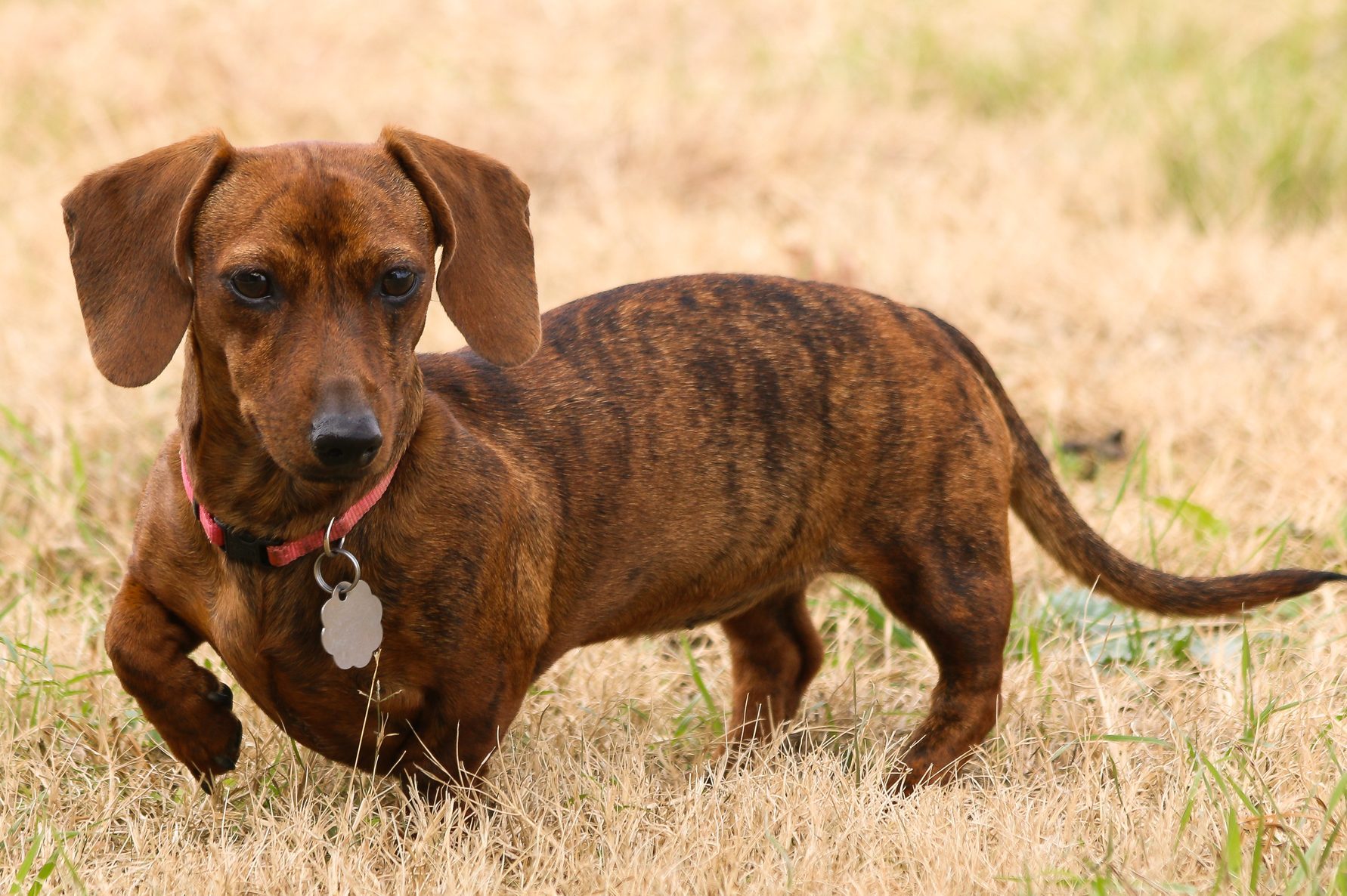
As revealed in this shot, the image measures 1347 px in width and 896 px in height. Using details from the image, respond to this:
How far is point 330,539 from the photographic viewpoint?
8.48ft

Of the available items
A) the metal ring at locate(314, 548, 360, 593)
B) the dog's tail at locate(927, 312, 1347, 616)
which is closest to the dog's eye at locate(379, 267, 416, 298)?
the metal ring at locate(314, 548, 360, 593)

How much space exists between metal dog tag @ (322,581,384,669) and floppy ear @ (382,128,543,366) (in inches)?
18.5

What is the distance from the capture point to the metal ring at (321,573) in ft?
8.45

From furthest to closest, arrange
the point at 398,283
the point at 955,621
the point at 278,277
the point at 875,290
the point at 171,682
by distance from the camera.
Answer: the point at 875,290 → the point at 955,621 → the point at 171,682 → the point at 398,283 → the point at 278,277

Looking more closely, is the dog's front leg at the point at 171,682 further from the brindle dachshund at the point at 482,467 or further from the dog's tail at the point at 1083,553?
the dog's tail at the point at 1083,553

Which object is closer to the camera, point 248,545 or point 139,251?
point 139,251

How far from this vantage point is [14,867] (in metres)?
2.62

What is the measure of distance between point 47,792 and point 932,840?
158cm

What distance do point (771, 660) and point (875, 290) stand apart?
303 centimetres

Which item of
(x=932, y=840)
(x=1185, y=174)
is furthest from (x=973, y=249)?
(x=932, y=840)

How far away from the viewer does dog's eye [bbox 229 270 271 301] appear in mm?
2414

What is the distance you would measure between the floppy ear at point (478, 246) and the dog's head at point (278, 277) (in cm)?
2

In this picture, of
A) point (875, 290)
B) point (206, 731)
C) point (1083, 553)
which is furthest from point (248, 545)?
point (875, 290)

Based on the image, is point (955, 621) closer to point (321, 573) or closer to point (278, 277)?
point (321, 573)
